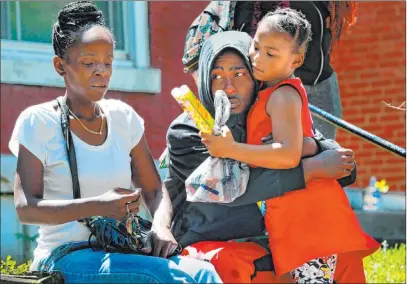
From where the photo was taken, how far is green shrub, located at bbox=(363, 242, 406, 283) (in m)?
5.47

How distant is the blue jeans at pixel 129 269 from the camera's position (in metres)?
3.03

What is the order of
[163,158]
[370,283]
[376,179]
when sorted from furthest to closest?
1. [376,179]
2. [370,283]
3. [163,158]

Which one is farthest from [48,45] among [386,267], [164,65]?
[386,267]

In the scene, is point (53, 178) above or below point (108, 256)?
above

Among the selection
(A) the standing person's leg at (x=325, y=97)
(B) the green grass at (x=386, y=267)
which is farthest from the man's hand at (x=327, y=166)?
(B) the green grass at (x=386, y=267)

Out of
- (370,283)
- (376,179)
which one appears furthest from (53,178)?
(376,179)

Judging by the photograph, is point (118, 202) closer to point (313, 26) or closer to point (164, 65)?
point (313, 26)

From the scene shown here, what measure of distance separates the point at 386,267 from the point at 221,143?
9.62 ft

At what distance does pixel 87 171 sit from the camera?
3.29 m

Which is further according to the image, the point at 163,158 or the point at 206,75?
the point at 163,158

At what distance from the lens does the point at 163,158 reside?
374cm

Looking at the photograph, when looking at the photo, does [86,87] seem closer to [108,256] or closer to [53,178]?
[53,178]

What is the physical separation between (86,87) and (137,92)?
3.46 meters

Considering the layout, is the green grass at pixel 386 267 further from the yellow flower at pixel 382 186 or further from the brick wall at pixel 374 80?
the brick wall at pixel 374 80
